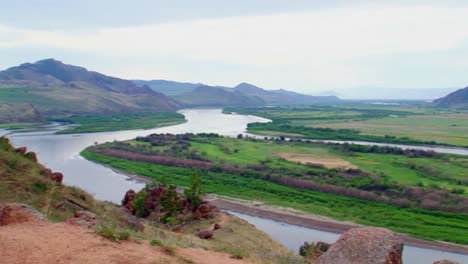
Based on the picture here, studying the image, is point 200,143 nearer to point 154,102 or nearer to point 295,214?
point 295,214

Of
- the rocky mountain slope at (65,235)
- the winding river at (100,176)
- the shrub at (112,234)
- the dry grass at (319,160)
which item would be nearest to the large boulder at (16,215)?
the rocky mountain slope at (65,235)

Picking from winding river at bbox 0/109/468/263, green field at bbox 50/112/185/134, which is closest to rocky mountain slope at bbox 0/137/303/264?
winding river at bbox 0/109/468/263

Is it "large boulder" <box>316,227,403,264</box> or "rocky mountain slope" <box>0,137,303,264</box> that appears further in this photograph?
"large boulder" <box>316,227,403,264</box>

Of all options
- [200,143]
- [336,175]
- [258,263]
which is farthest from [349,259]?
[200,143]

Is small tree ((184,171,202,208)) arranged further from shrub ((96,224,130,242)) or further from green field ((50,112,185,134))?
green field ((50,112,185,134))

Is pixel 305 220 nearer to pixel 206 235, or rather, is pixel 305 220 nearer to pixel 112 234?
pixel 206 235

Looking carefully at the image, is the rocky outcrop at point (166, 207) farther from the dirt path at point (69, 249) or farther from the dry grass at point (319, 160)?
the dry grass at point (319, 160)
